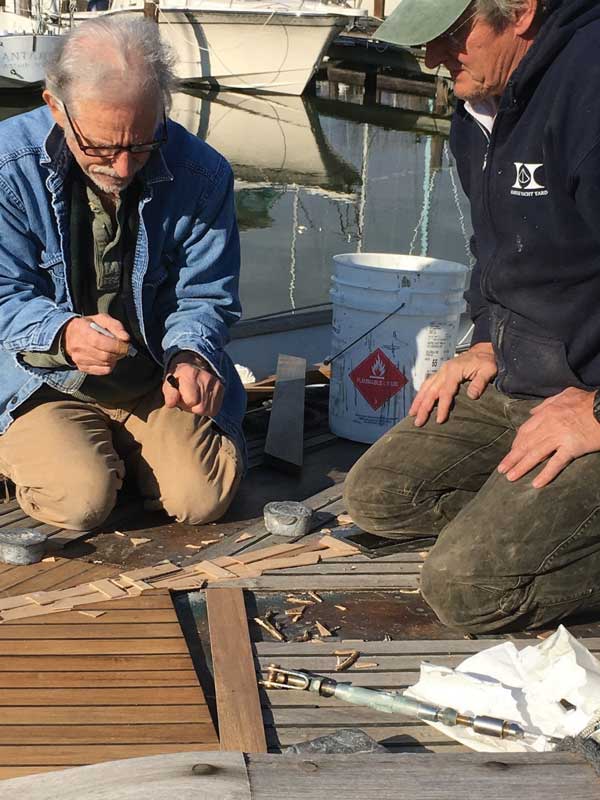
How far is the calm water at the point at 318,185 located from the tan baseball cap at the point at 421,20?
6.78 m

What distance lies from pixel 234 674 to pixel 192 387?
105 centimetres

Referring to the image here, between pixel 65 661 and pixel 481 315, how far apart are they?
166 centimetres

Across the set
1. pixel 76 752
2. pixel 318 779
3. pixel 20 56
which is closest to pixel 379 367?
pixel 76 752

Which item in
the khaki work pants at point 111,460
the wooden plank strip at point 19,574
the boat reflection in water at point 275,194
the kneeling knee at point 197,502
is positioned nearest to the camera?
the wooden plank strip at point 19,574

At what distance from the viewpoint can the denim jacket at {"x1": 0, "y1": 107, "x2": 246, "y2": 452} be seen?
3227mm

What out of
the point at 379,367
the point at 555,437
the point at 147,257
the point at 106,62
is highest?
the point at 106,62

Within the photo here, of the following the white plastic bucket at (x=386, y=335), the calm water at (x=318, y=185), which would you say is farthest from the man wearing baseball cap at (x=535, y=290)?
the calm water at (x=318, y=185)

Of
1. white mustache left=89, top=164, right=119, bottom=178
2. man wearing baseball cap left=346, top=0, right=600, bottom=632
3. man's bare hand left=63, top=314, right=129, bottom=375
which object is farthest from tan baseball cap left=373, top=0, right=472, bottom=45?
man's bare hand left=63, top=314, right=129, bottom=375

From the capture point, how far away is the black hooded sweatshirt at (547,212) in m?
2.56

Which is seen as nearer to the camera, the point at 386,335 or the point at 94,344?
the point at 94,344

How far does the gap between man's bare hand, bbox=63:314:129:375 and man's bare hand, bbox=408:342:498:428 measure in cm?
91

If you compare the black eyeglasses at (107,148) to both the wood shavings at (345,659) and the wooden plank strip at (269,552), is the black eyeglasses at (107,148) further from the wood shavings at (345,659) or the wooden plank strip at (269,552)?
the wood shavings at (345,659)

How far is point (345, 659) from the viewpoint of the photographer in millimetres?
2615

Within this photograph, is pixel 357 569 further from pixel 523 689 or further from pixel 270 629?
pixel 523 689
